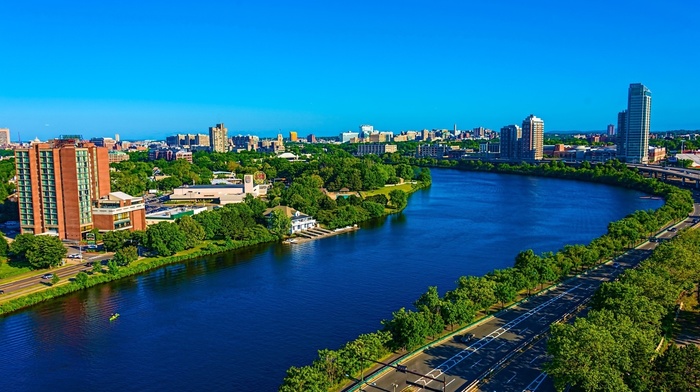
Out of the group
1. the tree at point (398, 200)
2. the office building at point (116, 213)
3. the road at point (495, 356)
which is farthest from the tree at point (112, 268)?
the tree at point (398, 200)

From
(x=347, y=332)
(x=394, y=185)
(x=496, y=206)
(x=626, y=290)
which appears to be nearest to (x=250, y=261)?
(x=347, y=332)

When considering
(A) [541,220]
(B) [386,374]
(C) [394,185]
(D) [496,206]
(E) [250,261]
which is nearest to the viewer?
(B) [386,374]

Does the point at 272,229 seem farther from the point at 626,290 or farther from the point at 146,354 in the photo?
the point at 626,290

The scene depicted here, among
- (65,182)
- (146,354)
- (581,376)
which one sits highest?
(65,182)

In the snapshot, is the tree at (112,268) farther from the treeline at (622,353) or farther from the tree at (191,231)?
the treeline at (622,353)

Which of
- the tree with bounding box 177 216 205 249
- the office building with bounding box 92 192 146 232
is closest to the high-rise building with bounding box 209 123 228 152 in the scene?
the office building with bounding box 92 192 146 232

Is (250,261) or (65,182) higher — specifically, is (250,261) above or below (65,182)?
below

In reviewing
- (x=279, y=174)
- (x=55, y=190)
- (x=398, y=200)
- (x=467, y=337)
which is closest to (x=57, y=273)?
(x=55, y=190)
